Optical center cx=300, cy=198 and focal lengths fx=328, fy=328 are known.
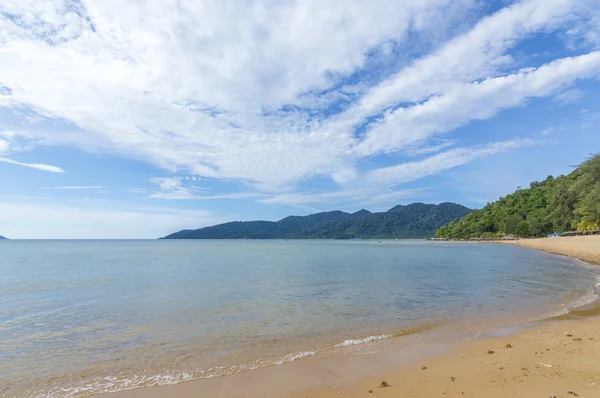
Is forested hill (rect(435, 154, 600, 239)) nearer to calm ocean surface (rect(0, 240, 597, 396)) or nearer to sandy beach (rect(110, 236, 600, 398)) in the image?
calm ocean surface (rect(0, 240, 597, 396))

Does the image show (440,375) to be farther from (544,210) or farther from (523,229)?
(544,210)

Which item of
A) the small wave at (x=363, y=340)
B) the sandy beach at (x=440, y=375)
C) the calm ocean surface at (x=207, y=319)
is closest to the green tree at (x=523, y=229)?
the calm ocean surface at (x=207, y=319)

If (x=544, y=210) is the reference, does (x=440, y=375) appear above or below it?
below

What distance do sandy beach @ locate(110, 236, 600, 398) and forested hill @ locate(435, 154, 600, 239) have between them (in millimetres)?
54579

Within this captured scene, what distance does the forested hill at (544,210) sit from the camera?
5453cm

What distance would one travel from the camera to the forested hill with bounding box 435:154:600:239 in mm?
54531

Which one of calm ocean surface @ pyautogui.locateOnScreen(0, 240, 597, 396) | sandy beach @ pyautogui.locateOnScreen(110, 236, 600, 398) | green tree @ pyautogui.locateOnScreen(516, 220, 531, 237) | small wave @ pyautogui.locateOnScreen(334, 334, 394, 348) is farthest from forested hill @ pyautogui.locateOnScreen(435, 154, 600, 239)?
small wave @ pyautogui.locateOnScreen(334, 334, 394, 348)

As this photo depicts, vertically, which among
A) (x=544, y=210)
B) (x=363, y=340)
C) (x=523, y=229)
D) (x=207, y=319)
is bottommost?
(x=363, y=340)

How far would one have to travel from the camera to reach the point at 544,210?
11694 centimetres

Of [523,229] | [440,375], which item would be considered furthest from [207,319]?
[523,229]

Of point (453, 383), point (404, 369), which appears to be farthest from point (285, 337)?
point (453, 383)

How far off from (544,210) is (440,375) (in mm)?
138673

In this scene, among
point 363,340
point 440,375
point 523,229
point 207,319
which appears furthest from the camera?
point 523,229

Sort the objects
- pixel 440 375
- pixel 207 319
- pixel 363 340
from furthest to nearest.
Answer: pixel 207 319 → pixel 363 340 → pixel 440 375
